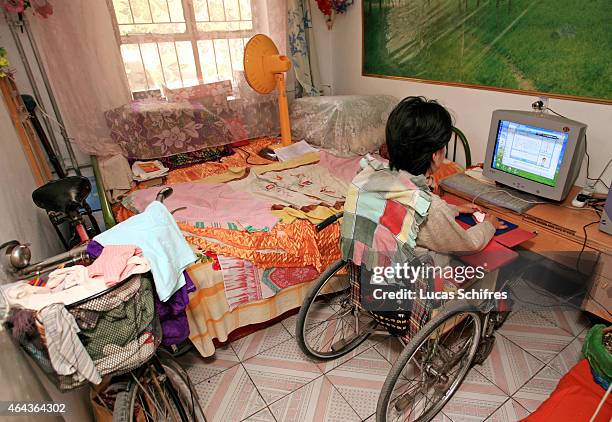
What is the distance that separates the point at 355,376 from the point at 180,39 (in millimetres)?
2473

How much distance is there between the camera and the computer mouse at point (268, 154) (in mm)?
2719

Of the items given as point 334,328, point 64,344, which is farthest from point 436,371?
point 64,344

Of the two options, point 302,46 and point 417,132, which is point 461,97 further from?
point 302,46

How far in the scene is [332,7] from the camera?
3041 millimetres

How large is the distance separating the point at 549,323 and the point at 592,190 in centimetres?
75

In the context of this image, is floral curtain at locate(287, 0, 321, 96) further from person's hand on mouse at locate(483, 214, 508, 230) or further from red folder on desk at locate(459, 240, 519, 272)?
red folder on desk at locate(459, 240, 519, 272)

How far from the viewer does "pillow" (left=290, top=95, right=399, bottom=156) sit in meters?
2.64

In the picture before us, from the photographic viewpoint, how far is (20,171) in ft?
5.71

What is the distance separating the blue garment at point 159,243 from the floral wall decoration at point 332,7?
8.35 ft

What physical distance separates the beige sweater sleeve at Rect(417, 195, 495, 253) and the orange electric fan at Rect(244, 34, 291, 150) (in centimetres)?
182

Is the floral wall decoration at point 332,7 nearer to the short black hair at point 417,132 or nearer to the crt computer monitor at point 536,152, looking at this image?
the crt computer monitor at point 536,152

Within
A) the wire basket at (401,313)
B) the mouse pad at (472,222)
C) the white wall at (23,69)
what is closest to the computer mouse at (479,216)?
the mouse pad at (472,222)

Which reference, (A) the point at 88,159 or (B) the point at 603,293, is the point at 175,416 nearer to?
(B) the point at 603,293

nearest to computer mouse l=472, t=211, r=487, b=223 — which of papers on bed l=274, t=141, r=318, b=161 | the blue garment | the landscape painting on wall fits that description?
the landscape painting on wall
